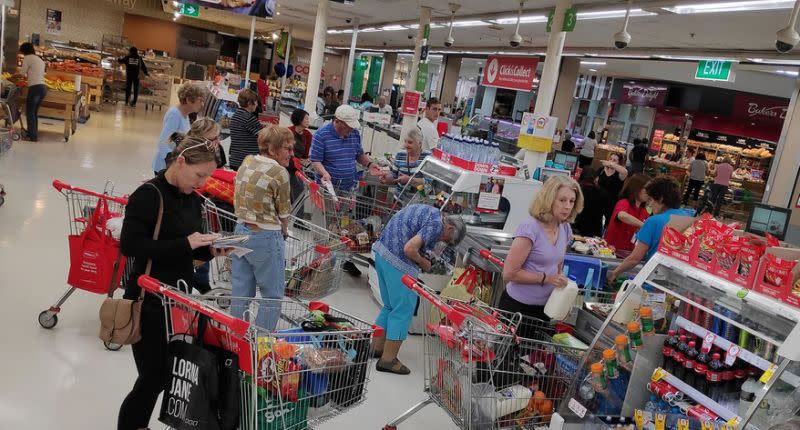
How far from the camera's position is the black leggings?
2947 mm

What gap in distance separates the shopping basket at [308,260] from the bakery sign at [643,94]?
21790mm

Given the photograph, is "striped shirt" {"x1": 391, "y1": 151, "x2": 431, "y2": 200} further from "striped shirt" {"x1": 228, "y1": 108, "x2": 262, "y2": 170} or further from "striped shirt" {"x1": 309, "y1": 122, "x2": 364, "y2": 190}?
"striped shirt" {"x1": 228, "y1": 108, "x2": 262, "y2": 170}

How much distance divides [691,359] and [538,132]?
669 cm

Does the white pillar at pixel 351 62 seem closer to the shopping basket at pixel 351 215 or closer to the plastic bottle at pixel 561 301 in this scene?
the shopping basket at pixel 351 215

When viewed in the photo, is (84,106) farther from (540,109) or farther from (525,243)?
(525,243)

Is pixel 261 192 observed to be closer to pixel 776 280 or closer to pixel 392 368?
pixel 392 368

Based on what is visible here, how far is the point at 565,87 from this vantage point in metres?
21.5

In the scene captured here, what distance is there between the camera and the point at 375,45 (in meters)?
31.7

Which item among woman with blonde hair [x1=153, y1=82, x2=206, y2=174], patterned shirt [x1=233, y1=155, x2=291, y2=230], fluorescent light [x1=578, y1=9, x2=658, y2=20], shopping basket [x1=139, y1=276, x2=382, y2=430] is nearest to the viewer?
shopping basket [x1=139, y1=276, x2=382, y2=430]

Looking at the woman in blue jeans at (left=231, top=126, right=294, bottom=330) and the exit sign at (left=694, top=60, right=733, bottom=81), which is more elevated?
the exit sign at (left=694, top=60, right=733, bottom=81)

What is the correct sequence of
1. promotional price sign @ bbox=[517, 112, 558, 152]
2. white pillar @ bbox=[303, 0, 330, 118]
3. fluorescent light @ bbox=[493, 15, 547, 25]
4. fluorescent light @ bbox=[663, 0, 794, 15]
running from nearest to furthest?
fluorescent light @ bbox=[663, 0, 794, 15], promotional price sign @ bbox=[517, 112, 558, 152], fluorescent light @ bbox=[493, 15, 547, 25], white pillar @ bbox=[303, 0, 330, 118]

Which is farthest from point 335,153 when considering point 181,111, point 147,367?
point 147,367

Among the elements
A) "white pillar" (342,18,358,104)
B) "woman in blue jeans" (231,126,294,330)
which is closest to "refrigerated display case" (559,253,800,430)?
"woman in blue jeans" (231,126,294,330)

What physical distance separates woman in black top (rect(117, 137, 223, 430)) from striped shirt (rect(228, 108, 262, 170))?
4.29 metres
